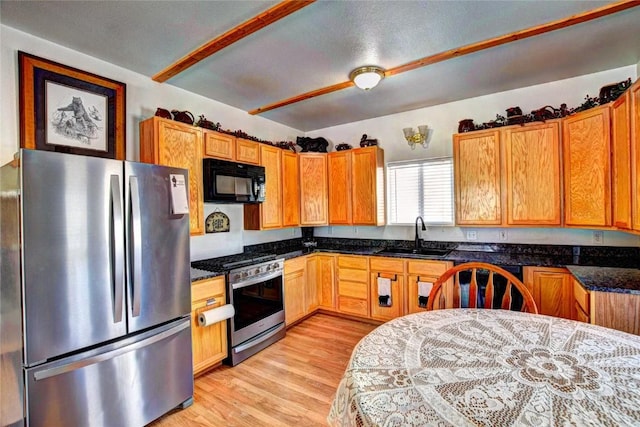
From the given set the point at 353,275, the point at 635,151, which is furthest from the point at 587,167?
the point at 353,275

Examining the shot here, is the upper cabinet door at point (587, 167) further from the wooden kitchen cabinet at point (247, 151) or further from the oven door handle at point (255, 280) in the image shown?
the wooden kitchen cabinet at point (247, 151)

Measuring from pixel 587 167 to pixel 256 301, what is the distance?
10.9ft

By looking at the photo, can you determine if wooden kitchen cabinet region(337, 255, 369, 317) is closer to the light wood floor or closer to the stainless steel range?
the light wood floor

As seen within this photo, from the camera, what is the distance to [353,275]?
374 centimetres

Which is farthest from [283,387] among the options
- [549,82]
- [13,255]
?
[549,82]

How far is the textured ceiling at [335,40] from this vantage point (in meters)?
1.82

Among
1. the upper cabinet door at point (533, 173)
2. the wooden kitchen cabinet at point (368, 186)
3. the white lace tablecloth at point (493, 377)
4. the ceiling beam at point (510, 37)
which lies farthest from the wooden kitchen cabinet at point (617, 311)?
the wooden kitchen cabinet at point (368, 186)

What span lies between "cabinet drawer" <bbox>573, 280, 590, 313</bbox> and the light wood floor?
195 centimetres

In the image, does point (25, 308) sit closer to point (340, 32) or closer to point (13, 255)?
point (13, 255)

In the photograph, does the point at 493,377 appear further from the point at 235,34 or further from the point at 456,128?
the point at 456,128

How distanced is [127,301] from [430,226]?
10.9ft

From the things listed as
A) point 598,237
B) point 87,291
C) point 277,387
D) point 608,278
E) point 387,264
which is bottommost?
point 277,387

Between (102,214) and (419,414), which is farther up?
(102,214)

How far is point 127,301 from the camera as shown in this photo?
183 centimetres
